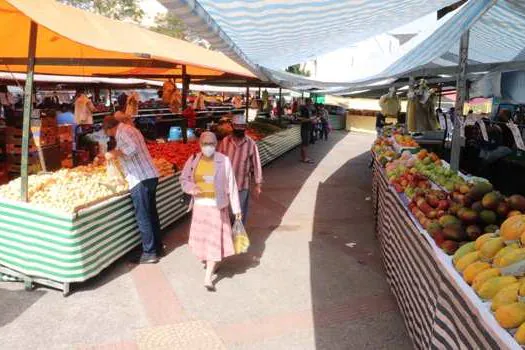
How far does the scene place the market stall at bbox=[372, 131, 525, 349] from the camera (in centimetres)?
235

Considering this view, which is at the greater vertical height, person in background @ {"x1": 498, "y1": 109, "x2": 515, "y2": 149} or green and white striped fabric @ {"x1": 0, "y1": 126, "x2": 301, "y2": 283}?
person in background @ {"x1": 498, "y1": 109, "x2": 515, "y2": 149}

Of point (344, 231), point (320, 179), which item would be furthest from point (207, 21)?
point (320, 179)

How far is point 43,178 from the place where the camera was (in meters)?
5.86

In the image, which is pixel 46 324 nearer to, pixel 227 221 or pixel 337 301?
pixel 227 221

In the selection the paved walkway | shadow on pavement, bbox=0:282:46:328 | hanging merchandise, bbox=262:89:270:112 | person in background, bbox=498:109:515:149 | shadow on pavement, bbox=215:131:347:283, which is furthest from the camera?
hanging merchandise, bbox=262:89:270:112

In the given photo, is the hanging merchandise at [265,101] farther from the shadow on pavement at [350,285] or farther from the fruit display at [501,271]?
the fruit display at [501,271]

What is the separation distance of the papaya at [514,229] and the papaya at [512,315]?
0.66 metres

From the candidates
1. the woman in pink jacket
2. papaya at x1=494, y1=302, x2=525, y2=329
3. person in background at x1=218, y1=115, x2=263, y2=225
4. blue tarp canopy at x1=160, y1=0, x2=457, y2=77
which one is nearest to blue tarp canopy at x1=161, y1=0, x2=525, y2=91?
blue tarp canopy at x1=160, y1=0, x2=457, y2=77

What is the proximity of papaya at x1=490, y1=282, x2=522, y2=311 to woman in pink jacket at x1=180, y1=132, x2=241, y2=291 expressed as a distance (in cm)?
308

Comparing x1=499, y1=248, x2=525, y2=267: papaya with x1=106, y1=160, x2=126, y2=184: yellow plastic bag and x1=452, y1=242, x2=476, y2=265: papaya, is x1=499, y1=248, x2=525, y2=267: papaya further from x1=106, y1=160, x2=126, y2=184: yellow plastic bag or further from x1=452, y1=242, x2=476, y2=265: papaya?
x1=106, y1=160, x2=126, y2=184: yellow plastic bag

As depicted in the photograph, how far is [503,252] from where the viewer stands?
8.88 feet

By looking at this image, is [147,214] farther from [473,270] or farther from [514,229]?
[514,229]

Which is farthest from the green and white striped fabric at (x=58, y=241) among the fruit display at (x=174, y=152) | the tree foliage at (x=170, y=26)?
the tree foliage at (x=170, y=26)

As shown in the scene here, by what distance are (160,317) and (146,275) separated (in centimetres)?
104
